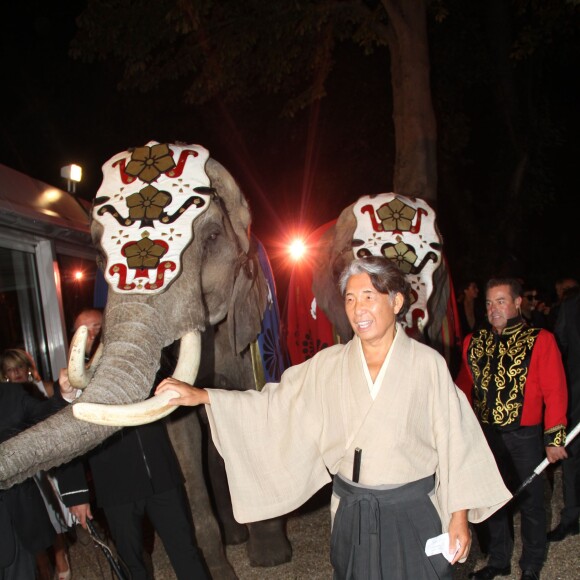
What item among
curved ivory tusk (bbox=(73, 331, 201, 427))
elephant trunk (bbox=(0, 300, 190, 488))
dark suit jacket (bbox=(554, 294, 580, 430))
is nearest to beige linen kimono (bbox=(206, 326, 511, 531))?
curved ivory tusk (bbox=(73, 331, 201, 427))

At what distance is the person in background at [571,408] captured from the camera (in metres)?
4.93

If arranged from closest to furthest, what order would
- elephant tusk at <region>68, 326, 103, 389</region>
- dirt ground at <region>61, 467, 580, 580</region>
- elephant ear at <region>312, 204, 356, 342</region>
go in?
elephant tusk at <region>68, 326, 103, 389</region>, dirt ground at <region>61, 467, 580, 580</region>, elephant ear at <region>312, 204, 356, 342</region>

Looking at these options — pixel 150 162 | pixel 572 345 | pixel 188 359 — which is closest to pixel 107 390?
pixel 188 359

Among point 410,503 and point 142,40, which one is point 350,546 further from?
point 142,40

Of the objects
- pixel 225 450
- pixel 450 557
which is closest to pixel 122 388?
pixel 225 450

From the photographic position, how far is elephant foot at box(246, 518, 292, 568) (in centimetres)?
458

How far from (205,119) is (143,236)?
1188 cm

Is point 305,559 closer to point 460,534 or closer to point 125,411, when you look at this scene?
point 460,534

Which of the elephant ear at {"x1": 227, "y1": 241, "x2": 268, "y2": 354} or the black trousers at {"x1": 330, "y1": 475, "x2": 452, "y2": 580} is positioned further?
the elephant ear at {"x1": 227, "y1": 241, "x2": 268, "y2": 354}

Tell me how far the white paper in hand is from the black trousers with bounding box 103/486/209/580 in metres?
1.55

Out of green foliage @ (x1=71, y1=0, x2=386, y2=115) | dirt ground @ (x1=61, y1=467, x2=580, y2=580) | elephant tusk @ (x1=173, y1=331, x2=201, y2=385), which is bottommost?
dirt ground @ (x1=61, y1=467, x2=580, y2=580)

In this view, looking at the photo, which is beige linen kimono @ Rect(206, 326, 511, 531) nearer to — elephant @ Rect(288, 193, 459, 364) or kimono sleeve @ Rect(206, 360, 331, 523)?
kimono sleeve @ Rect(206, 360, 331, 523)

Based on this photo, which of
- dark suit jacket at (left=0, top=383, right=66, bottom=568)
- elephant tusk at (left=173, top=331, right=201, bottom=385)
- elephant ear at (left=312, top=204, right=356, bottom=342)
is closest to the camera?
dark suit jacket at (left=0, top=383, right=66, bottom=568)

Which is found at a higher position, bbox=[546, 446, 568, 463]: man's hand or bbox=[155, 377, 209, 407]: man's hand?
bbox=[155, 377, 209, 407]: man's hand
